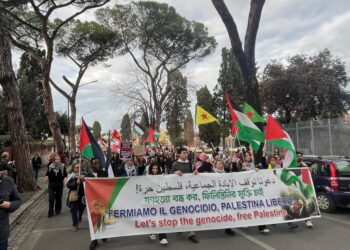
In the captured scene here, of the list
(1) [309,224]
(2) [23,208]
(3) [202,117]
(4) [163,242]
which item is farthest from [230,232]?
(2) [23,208]

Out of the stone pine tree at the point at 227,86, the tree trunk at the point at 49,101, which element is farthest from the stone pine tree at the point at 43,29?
the stone pine tree at the point at 227,86

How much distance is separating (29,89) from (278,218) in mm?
28686

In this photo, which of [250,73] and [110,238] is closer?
[110,238]

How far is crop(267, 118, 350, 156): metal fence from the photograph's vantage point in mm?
15836

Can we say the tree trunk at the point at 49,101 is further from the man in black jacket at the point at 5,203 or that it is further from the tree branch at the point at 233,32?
the man in black jacket at the point at 5,203

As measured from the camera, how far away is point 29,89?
1240 inches

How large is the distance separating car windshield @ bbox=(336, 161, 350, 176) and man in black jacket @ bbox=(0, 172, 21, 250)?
7064 mm

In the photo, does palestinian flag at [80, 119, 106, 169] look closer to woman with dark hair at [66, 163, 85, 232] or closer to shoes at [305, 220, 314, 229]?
woman with dark hair at [66, 163, 85, 232]

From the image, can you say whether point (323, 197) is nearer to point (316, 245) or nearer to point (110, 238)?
point (316, 245)

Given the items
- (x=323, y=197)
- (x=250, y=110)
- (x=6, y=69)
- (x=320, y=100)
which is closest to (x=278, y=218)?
(x=323, y=197)

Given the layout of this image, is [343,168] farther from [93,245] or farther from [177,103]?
[177,103]

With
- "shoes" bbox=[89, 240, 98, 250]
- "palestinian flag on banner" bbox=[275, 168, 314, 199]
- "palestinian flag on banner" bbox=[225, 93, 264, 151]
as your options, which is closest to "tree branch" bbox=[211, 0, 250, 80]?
"palestinian flag on banner" bbox=[225, 93, 264, 151]

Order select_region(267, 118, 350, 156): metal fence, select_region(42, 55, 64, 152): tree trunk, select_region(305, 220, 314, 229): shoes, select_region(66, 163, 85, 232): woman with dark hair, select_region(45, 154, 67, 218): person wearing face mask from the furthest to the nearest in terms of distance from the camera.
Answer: select_region(42, 55, 64, 152): tree trunk → select_region(267, 118, 350, 156): metal fence → select_region(45, 154, 67, 218): person wearing face mask → select_region(66, 163, 85, 232): woman with dark hair → select_region(305, 220, 314, 229): shoes

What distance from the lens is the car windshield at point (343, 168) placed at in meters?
8.51
